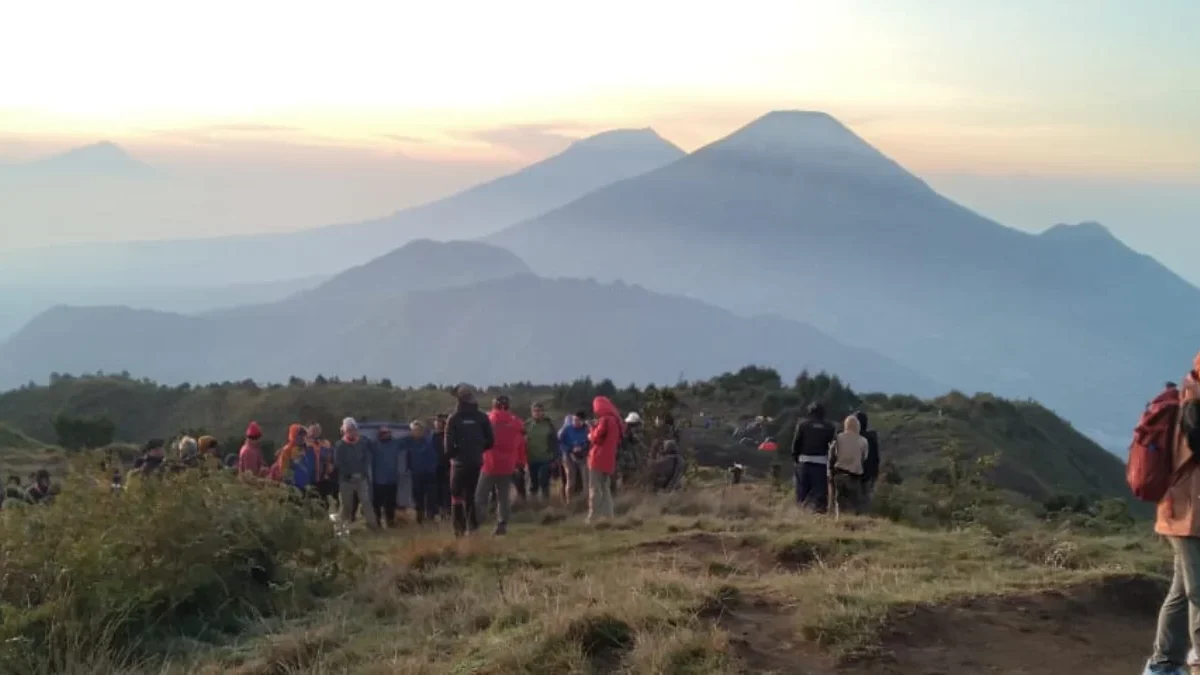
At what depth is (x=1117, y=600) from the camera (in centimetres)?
758

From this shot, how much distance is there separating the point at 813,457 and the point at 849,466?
0.75m

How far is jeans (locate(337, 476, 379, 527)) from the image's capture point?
14.7m

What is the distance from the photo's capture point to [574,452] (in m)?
15.8

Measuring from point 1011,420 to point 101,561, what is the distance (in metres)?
39.8

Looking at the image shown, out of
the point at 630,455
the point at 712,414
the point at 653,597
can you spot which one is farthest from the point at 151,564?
the point at 712,414

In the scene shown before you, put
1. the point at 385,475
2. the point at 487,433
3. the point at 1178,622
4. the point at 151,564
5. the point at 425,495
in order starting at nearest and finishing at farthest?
the point at 1178,622 < the point at 151,564 < the point at 487,433 < the point at 385,475 < the point at 425,495

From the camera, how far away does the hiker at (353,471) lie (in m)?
14.5

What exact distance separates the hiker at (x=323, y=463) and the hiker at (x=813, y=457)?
551 centimetres

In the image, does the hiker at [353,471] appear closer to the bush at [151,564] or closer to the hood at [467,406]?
the hood at [467,406]

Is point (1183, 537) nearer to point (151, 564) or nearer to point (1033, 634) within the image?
point (1033, 634)

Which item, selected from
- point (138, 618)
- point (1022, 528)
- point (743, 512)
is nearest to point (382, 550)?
point (138, 618)

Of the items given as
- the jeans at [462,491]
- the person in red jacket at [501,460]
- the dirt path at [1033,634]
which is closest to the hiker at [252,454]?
the jeans at [462,491]

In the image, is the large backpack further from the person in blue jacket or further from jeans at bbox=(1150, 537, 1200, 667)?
the person in blue jacket

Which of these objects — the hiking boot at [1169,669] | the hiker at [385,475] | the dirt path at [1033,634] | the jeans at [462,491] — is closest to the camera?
the hiking boot at [1169,669]
